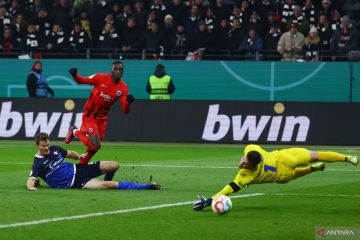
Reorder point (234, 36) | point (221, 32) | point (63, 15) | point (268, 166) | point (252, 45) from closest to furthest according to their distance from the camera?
point (268, 166)
point (252, 45)
point (234, 36)
point (221, 32)
point (63, 15)

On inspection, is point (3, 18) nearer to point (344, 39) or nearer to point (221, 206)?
point (344, 39)

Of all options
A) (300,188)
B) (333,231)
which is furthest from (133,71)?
(333,231)

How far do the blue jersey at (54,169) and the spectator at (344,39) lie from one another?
1571cm

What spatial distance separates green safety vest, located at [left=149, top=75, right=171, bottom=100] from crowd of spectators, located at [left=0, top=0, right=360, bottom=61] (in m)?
2.39

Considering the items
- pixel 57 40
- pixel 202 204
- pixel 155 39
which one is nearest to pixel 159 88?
pixel 155 39

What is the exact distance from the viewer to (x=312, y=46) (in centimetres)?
3234

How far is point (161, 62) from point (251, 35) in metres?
2.85

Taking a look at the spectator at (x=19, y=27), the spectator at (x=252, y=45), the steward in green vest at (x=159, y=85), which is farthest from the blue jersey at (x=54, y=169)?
the spectator at (x=19, y=27)

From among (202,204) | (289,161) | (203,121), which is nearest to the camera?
(202,204)

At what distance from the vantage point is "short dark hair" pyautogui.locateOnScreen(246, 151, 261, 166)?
1473 centimetres

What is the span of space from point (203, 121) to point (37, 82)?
5582 millimetres

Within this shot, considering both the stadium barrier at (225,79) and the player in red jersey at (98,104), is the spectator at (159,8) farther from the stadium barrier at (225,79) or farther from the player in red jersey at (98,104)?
the player in red jersey at (98,104)

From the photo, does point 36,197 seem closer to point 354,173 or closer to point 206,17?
point 354,173

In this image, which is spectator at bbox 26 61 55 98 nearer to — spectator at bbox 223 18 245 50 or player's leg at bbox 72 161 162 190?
spectator at bbox 223 18 245 50
